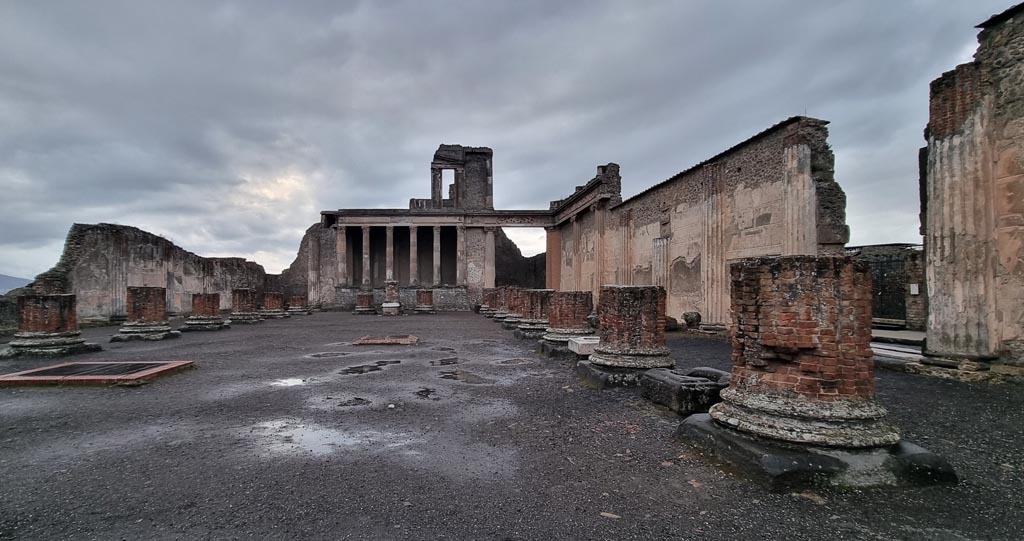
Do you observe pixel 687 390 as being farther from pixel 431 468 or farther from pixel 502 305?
pixel 502 305

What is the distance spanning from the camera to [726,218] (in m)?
13.0

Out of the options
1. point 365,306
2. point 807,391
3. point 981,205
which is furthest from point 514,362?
point 365,306

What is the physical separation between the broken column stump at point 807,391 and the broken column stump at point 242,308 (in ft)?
63.0

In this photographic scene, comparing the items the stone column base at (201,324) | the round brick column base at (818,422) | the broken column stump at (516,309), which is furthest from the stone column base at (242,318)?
the round brick column base at (818,422)

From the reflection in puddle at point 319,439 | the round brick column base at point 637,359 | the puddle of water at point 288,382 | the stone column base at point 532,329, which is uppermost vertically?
the round brick column base at point 637,359

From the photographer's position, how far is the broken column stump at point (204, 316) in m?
15.0

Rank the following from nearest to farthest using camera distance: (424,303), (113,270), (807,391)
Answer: (807,391) → (113,270) → (424,303)

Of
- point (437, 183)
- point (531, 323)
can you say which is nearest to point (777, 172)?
point (531, 323)

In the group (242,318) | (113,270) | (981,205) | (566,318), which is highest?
(981,205)

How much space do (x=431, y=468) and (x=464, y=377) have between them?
358cm

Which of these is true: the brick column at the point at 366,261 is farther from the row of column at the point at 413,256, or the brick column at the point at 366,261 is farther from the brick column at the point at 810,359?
the brick column at the point at 810,359

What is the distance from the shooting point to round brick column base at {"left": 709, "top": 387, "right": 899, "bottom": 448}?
3.21 metres

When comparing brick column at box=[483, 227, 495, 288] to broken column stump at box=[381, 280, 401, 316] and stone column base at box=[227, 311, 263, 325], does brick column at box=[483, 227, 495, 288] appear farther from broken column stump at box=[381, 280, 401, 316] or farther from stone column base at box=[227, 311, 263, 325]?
stone column base at box=[227, 311, 263, 325]

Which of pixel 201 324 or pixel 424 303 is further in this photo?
pixel 424 303
